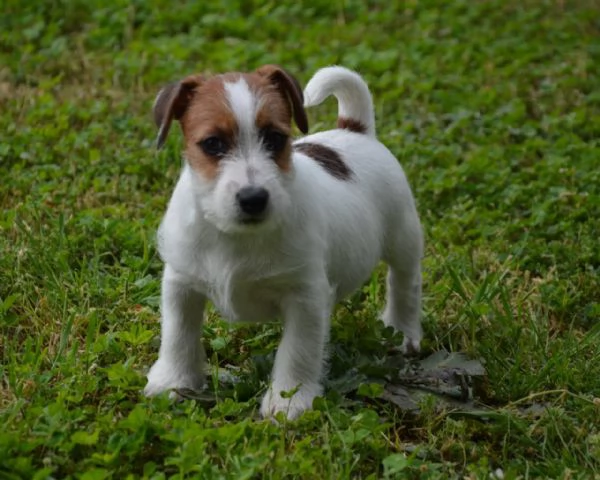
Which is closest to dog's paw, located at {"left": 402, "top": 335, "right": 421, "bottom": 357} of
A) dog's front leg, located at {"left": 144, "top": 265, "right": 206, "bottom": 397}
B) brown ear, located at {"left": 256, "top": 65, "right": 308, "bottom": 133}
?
dog's front leg, located at {"left": 144, "top": 265, "right": 206, "bottom": 397}

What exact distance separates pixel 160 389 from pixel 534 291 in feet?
8.37

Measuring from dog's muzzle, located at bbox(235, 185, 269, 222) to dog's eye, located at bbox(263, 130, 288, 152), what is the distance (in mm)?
283

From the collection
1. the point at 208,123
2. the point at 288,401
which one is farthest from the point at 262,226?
the point at 288,401

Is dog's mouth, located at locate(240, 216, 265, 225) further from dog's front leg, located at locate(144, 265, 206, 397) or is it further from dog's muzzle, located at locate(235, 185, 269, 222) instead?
dog's front leg, located at locate(144, 265, 206, 397)

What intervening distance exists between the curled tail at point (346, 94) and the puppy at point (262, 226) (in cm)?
1

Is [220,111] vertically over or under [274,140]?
over

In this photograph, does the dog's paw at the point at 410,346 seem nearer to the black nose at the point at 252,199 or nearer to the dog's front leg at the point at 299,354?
the dog's front leg at the point at 299,354

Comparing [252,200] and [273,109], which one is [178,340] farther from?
[273,109]

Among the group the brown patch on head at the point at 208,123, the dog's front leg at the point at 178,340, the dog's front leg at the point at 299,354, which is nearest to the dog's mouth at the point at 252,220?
the brown patch on head at the point at 208,123

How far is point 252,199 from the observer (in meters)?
4.44

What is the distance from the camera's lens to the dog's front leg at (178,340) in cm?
511

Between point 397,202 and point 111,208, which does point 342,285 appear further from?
point 111,208

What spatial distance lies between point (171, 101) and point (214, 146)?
0.34 m

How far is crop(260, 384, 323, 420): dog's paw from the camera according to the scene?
192 inches
